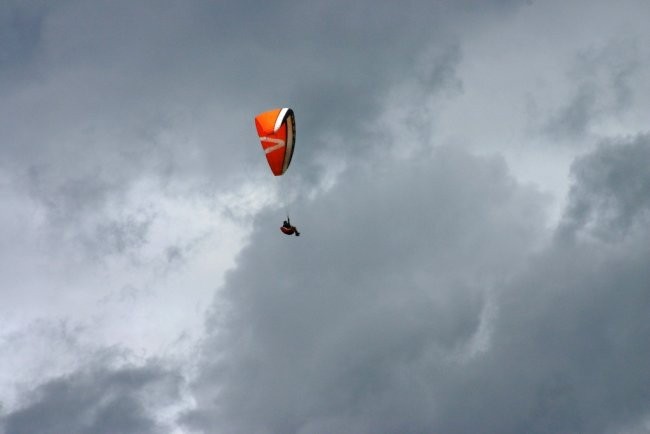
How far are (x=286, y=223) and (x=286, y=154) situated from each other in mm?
11853

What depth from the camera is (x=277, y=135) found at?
115 m

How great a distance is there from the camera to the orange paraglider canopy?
378 feet

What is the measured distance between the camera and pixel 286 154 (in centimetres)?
11762

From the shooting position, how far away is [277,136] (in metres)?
115

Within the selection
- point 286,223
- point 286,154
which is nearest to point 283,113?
point 286,154

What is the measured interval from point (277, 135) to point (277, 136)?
0.15 metres

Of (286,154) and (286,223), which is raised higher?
(286,154)

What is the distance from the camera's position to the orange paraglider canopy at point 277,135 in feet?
378

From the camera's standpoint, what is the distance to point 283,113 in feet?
382

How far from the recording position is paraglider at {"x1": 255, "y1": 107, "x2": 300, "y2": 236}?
11525 cm

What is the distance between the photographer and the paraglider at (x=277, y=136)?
115m

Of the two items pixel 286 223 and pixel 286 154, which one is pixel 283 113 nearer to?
pixel 286 154

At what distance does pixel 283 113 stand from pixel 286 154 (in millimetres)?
6179
